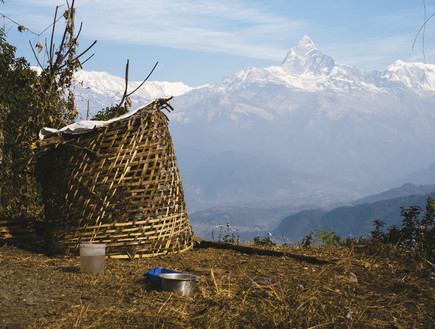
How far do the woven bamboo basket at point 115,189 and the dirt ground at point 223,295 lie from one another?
0.94ft

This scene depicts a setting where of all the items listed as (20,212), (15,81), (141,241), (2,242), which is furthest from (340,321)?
(15,81)

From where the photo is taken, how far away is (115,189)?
5.76m

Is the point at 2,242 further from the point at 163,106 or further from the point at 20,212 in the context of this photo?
the point at 163,106

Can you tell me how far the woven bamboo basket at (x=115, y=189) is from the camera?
578cm

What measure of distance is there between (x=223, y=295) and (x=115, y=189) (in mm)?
2188

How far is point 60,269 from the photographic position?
5.32 meters

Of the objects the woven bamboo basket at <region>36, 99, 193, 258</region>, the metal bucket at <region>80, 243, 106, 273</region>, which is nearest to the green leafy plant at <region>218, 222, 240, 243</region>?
the woven bamboo basket at <region>36, 99, 193, 258</region>

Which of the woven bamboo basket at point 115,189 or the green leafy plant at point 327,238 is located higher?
the woven bamboo basket at point 115,189

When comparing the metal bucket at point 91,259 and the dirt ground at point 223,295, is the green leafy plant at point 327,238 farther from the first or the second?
the metal bucket at point 91,259

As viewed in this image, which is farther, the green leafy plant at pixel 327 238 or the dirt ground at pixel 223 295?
the green leafy plant at pixel 327 238

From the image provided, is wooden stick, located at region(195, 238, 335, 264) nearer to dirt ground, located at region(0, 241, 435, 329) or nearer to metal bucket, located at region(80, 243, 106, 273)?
dirt ground, located at region(0, 241, 435, 329)

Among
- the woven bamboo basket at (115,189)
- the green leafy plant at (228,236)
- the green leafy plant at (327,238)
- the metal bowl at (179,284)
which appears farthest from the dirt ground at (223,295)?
the green leafy plant at (228,236)

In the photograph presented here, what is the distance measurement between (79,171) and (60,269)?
1.25m

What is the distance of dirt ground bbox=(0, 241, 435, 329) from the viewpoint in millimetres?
3668
